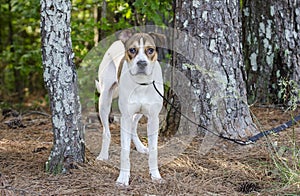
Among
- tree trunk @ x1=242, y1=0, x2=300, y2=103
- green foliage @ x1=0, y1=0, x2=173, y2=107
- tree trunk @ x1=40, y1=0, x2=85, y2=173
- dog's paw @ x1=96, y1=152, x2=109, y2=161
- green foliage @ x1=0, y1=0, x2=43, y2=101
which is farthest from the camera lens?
green foliage @ x1=0, y1=0, x2=43, y2=101

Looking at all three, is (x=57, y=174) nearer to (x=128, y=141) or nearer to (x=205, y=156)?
(x=128, y=141)

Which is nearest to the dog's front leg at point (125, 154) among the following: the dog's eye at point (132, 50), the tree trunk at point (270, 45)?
the dog's eye at point (132, 50)

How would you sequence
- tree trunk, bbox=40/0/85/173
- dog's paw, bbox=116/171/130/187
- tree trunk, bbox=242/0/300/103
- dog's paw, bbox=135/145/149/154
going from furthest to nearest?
tree trunk, bbox=242/0/300/103 → dog's paw, bbox=135/145/149/154 → tree trunk, bbox=40/0/85/173 → dog's paw, bbox=116/171/130/187

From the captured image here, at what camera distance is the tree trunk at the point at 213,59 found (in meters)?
4.70

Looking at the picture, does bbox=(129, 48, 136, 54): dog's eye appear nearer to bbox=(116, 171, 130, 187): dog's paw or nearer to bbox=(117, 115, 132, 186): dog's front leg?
bbox=(117, 115, 132, 186): dog's front leg

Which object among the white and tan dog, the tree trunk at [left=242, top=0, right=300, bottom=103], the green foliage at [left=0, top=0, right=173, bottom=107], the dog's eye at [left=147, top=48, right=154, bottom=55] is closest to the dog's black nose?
the white and tan dog

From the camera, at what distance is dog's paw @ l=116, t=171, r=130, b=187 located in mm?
3600

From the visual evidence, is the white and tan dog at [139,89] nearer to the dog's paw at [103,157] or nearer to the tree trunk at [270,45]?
the dog's paw at [103,157]

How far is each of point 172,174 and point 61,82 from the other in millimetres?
1225

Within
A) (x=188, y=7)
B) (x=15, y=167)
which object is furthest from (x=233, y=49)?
(x=15, y=167)

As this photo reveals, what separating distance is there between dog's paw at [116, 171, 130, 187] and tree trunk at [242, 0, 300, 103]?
3.03m

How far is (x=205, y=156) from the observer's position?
437 cm

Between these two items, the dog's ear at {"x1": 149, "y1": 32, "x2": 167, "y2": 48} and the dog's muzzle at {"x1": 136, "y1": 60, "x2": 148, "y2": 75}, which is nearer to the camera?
the dog's muzzle at {"x1": 136, "y1": 60, "x2": 148, "y2": 75}

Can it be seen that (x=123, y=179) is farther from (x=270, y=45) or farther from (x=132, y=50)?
(x=270, y=45)
